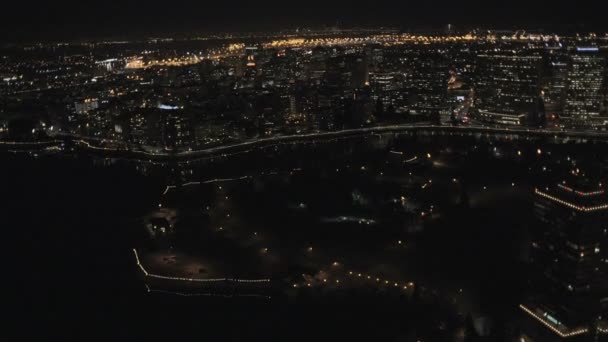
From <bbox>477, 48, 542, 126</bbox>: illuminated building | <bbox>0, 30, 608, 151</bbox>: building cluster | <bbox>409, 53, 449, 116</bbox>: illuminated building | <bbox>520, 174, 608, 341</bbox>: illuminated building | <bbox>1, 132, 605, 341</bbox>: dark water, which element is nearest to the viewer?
<bbox>520, 174, 608, 341</bbox>: illuminated building

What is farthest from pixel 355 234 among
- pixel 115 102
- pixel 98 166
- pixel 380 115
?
pixel 115 102

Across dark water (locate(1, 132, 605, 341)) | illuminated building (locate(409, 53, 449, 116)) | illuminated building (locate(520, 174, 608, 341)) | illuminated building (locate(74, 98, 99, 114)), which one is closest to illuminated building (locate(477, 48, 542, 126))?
illuminated building (locate(409, 53, 449, 116))

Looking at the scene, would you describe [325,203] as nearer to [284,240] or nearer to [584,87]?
[284,240]

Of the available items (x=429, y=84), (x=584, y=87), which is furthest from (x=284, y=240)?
(x=429, y=84)

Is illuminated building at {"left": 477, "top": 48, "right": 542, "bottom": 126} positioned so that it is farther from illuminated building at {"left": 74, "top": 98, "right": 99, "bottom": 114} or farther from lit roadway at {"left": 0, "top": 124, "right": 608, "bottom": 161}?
illuminated building at {"left": 74, "top": 98, "right": 99, "bottom": 114}

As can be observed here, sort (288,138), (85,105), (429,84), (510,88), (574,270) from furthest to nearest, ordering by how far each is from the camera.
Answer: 1. (429,84)
2. (85,105)
3. (510,88)
4. (288,138)
5. (574,270)

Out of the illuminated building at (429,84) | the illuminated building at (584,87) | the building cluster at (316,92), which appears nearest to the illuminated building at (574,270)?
the building cluster at (316,92)

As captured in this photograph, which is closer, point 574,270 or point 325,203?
point 574,270
